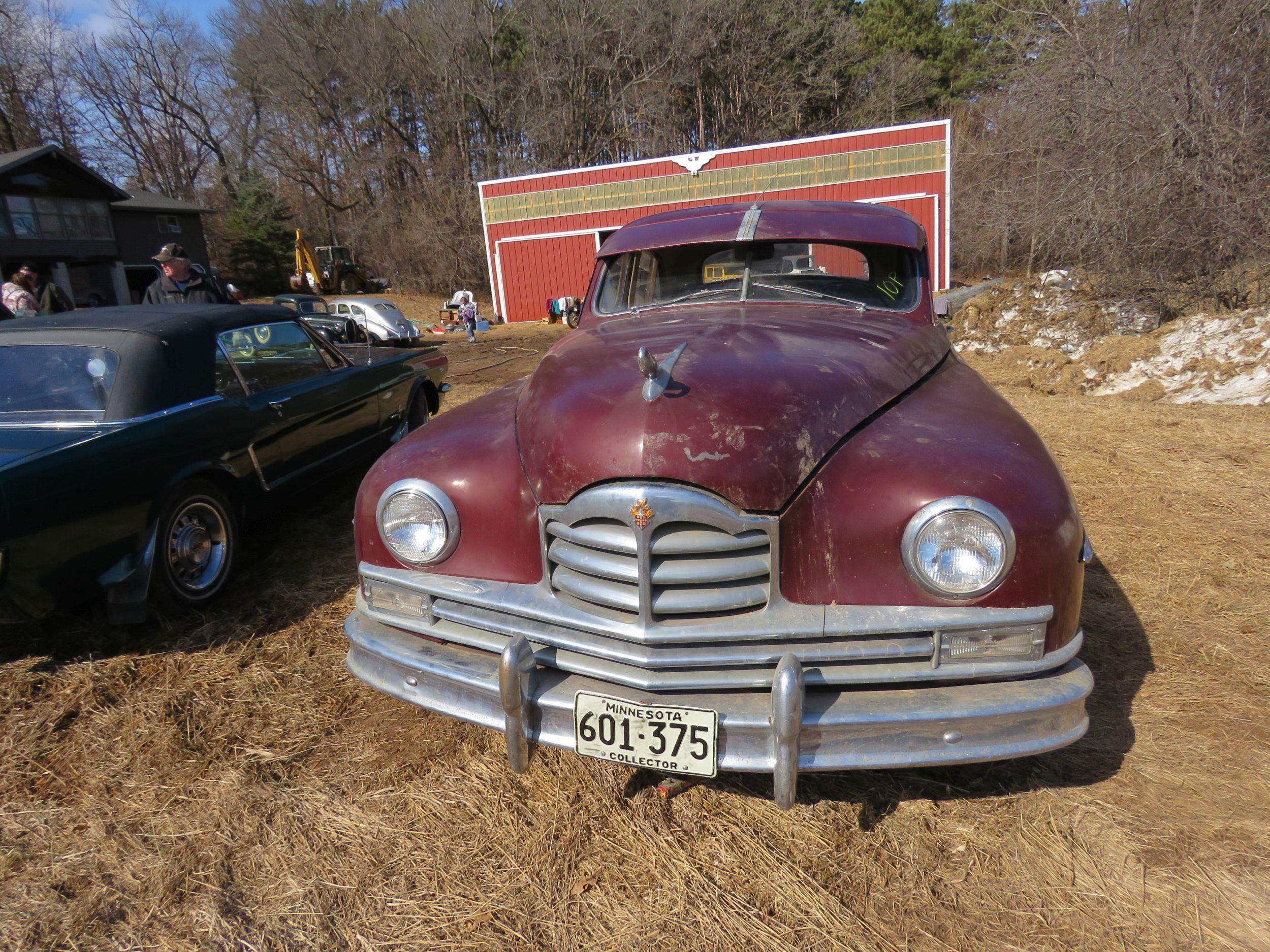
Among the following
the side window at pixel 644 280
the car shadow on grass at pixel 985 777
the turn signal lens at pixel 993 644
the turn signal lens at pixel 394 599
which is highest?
the side window at pixel 644 280

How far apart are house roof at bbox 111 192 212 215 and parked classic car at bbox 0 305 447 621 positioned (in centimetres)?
3086

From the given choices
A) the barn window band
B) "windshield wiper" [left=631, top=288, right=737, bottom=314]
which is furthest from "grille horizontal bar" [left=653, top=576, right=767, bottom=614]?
the barn window band

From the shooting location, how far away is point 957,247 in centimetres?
2377

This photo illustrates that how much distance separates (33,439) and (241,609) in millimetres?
1196

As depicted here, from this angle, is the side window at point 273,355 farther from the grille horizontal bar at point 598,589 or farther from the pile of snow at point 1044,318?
the pile of snow at point 1044,318

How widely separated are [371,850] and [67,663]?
2026mm

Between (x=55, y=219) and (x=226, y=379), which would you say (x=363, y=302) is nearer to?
(x=226, y=379)

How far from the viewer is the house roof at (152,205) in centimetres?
2972

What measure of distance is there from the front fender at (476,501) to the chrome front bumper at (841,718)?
11.4 inches

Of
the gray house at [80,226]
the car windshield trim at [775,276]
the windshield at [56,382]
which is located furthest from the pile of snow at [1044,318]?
the gray house at [80,226]

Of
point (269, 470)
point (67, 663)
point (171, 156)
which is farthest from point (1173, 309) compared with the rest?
point (171, 156)

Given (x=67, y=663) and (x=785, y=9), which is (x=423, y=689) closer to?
(x=67, y=663)

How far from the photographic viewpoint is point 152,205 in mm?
30656

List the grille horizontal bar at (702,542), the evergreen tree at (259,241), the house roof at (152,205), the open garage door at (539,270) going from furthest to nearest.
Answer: the evergreen tree at (259,241) → the house roof at (152,205) → the open garage door at (539,270) → the grille horizontal bar at (702,542)
